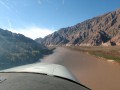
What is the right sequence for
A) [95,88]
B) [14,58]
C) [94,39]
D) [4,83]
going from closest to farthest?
[4,83] < [95,88] < [14,58] < [94,39]

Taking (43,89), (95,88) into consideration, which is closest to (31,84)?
(43,89)

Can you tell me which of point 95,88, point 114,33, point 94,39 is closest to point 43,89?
point 95,88

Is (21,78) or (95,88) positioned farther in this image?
(95,88)

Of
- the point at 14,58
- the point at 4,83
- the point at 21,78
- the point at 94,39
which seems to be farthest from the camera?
the point at 94,39

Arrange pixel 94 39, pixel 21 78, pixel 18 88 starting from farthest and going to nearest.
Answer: pixel 94 39 < pixel 21 78 < pixel 18 88

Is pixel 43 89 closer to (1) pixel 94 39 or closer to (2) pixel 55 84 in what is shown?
(2) pixel 55 84

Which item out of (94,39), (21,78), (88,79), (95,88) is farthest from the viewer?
(94,39)

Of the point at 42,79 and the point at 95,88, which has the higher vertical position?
the point at 42,79

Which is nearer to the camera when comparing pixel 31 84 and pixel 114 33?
pixel 31 84

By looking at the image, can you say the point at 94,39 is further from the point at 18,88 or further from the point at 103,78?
the point at 18,88
